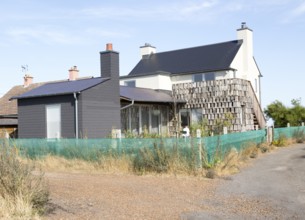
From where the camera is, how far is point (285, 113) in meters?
32.9

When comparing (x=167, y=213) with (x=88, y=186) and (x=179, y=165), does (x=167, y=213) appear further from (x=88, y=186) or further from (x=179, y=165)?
(x=179, y=165)

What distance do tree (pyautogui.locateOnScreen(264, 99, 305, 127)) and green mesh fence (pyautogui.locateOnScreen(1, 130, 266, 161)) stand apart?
15.2 metres

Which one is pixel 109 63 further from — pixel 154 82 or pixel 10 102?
pixel 10 102

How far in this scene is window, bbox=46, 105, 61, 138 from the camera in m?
20.2

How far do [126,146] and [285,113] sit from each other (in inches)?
860

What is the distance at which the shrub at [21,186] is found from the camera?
7.24 meters

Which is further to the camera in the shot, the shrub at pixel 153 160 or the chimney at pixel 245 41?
the chimney at pixel 245 41

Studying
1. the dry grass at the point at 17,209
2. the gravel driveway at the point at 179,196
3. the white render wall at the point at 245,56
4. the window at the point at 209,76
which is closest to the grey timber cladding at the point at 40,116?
the gravel driveway at the point at 179,196

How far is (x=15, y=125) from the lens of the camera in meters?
25.2

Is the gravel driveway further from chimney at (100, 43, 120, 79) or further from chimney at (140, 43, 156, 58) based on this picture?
chimney at (140, 43, 156, 58)

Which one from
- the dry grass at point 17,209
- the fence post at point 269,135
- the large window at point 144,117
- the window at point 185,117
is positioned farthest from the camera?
the window at point 185,117

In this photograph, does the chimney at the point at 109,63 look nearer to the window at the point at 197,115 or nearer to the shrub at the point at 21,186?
the window at the point at 197,115

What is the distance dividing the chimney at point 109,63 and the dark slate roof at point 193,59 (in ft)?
24.8

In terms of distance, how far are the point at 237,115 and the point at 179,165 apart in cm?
1308
